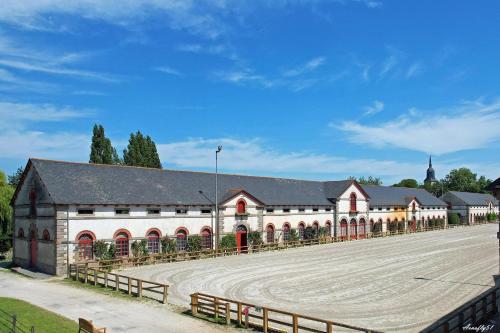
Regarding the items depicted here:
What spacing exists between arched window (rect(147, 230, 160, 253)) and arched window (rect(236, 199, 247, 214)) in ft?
32.4

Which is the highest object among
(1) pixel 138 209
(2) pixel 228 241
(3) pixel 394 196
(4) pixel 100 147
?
(4) pixel 100 147

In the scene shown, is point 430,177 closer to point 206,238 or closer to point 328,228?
point 328,228

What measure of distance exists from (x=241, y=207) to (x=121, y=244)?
45.5 feet

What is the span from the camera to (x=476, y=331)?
15516 mm

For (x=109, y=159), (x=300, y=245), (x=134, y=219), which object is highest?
(x=109, y=159)

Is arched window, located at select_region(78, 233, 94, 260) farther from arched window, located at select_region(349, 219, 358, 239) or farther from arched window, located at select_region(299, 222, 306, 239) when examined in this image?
arched window, located at select_region(349, 219, 358, 239)

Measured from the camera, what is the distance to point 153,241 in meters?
37.0

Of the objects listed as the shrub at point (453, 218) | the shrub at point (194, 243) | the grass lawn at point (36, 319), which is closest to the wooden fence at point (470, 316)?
the grass lawn at point (36, 319)

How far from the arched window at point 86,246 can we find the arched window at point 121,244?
78.7 inches

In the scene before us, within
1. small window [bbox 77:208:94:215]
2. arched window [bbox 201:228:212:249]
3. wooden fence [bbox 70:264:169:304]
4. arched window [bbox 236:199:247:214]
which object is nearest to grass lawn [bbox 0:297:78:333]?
wooden fence [bbox 70:264:169:304]

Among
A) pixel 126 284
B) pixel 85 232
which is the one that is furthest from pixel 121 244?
pixel 126 284

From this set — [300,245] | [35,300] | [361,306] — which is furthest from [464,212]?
[35,300]

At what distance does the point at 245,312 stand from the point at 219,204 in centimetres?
2563

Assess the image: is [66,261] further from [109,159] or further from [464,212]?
[464,212]
